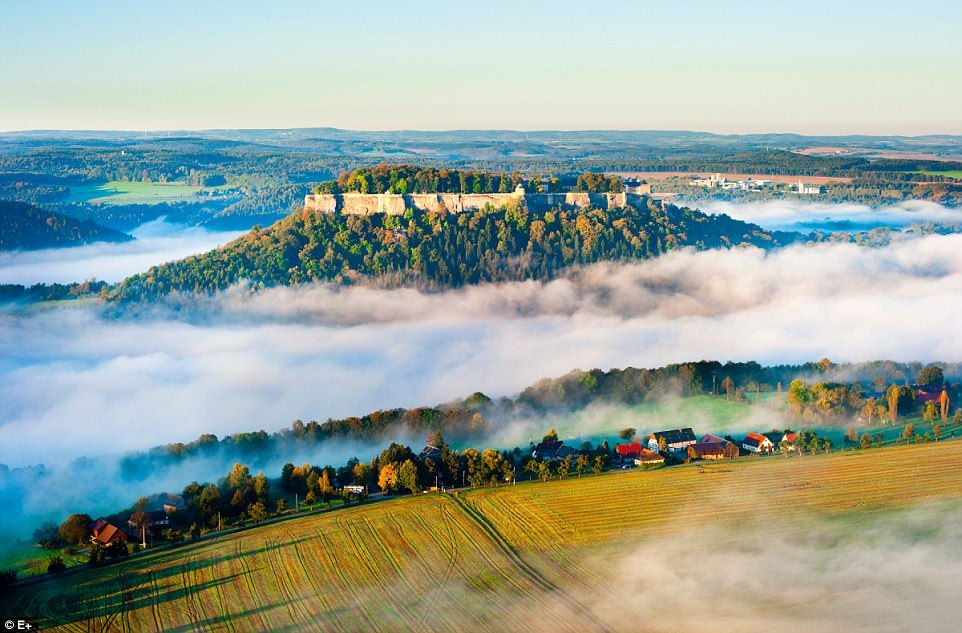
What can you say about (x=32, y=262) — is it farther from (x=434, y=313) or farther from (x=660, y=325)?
(x=660, y=325)

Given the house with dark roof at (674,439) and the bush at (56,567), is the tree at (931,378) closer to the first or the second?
the house with dark roof at (674,439)

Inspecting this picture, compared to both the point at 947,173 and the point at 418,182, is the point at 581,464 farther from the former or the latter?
the point at 947,173

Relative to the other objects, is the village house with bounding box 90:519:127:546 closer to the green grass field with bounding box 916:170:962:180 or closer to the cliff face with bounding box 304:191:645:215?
the cliff face with bounding box 304:191:645:215

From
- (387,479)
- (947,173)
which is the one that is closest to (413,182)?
(387,479)

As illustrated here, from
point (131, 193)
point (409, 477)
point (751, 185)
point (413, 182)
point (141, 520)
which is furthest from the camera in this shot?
point (751, 185)

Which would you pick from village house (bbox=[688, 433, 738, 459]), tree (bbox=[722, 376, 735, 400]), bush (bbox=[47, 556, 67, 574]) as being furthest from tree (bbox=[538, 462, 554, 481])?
bush (bbox=[47, 556, 67, 574])
